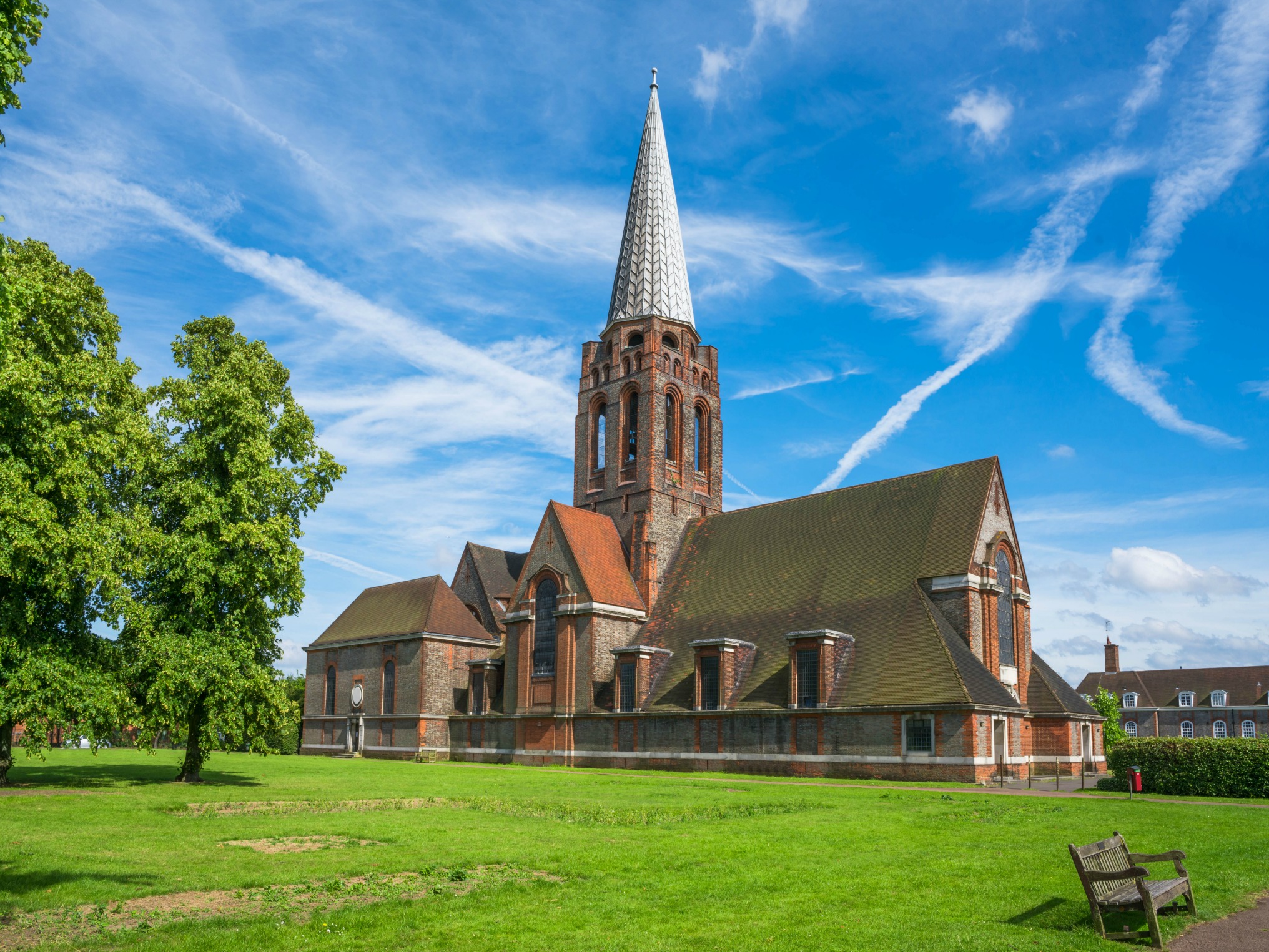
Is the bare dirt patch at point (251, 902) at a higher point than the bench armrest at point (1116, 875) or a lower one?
lower

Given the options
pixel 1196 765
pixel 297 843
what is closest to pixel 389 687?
pixel 1196 765

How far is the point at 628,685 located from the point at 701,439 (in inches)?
737

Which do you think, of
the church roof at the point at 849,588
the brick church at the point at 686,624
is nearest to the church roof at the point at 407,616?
the brick church at the point at 686,624

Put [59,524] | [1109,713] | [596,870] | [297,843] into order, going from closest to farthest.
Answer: [596,870] < [297,843] < [59,524] < [1109,713]

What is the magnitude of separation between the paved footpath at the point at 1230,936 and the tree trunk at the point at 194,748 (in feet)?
84.3

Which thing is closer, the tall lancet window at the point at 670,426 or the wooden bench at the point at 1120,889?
the wooden bench at the point at 1120,889

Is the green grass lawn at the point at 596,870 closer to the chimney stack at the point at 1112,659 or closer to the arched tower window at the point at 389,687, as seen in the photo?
the arched tower window at the point at 389,687

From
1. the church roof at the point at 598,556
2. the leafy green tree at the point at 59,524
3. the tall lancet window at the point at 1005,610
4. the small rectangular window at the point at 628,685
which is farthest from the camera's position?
the church roof at the point at 598,556

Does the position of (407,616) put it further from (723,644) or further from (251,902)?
(251,902)

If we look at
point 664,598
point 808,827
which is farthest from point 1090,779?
point 808,827

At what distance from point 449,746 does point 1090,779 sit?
1376 inches

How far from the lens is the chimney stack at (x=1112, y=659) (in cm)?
10300

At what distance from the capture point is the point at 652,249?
207 ft

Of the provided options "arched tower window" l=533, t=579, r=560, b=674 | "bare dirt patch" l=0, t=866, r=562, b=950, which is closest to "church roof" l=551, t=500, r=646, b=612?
"arched tower window" l=533, t=579, r=560, b=674
